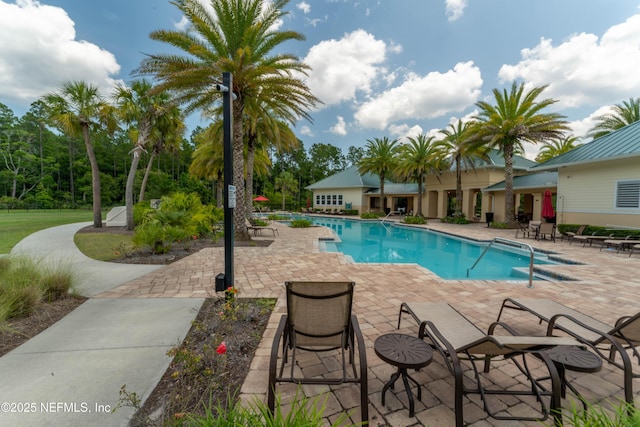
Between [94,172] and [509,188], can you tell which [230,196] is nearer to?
[94,172]

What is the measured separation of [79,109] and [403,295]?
17253 mm

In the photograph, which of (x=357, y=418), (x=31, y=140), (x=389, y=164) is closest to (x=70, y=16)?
(x=357, y=418)

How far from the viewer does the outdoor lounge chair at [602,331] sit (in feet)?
6.63

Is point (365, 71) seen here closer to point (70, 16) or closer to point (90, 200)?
point (70, 16)

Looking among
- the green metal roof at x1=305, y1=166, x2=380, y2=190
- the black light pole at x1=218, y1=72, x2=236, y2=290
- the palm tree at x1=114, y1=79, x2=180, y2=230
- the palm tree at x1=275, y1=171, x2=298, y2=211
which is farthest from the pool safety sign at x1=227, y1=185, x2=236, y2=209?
the palm tree at x1=275, y1=171, x2=298, y2=211

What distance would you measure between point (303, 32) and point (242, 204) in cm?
683

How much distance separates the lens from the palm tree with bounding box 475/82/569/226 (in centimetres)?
1510

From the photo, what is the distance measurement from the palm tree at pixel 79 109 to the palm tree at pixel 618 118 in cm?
3381

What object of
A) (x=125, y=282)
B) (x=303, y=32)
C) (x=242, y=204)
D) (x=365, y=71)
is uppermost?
(x=365, y=71)

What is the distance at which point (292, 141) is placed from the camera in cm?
1661

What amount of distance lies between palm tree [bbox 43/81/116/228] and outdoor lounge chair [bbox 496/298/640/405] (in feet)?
56.7

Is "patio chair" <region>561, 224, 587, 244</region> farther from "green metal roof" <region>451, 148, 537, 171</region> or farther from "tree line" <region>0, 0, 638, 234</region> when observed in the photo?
"green metal roof" <region>451, 148, 537, 171</region>

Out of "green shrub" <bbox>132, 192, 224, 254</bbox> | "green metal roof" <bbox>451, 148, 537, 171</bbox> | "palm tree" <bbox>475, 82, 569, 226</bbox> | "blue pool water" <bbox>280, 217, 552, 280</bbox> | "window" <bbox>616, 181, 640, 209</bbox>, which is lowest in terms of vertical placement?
"blue pool water" <bbox>280, 217, 552, 280</bbox>

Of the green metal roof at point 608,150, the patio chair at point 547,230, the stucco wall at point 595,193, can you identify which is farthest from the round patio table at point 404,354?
the stucco wall at point 595,193
